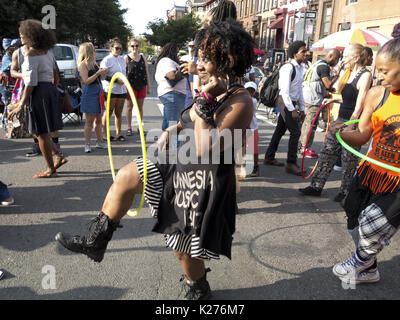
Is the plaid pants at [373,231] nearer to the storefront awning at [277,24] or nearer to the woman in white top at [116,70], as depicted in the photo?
the woman in white top at [116,70]

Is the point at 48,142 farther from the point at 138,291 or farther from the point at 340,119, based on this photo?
the point at 340,119

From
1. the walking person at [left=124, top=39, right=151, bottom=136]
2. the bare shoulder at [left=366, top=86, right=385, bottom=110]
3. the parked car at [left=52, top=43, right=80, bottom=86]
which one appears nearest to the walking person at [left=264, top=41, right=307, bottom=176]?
the bare shoulder at [left=366, top=86, right=385, bottom=110]

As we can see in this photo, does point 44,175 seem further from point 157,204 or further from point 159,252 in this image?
point 157,204

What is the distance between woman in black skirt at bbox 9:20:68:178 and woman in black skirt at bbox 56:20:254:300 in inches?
109

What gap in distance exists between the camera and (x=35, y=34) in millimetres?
4320

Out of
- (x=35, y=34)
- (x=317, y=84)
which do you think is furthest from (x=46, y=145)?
(x=317, y=84)

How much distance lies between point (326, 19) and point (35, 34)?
25.5 metres

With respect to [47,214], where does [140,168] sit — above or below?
above

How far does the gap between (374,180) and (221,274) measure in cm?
146

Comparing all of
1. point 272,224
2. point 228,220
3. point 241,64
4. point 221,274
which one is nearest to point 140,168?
point 228,220

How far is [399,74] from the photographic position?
231 centimetres

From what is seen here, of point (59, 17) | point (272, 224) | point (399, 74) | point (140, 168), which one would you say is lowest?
point (272, 224)

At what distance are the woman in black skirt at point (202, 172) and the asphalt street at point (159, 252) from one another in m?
0.43

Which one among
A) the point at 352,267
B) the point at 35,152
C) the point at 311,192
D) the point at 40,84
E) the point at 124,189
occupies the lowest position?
the point at 311,192
